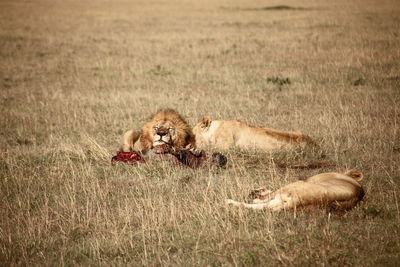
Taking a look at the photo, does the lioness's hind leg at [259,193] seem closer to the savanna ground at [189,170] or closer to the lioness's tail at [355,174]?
the savanna ground at [189,170]

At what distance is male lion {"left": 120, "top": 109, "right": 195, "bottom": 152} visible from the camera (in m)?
7.20

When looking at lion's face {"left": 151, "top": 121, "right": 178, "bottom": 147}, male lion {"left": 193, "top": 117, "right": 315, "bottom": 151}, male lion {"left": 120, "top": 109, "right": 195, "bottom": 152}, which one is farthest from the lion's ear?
lion's face {"left": 151, "top": 121, "right": 178, "bottom": 147}

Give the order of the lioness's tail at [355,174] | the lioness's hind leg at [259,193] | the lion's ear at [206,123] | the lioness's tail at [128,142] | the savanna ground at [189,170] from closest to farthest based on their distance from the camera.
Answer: the savanna ground at [189,170], the lioness's hind leg at [259,193], the lioness's tail at [355,174], the lioness's tail at [128,142], the lion's ear at [206,123]

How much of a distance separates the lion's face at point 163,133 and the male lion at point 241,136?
0.76 meters

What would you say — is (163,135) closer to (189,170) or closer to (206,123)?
(189,170)

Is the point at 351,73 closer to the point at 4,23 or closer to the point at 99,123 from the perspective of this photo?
the point at 99,123

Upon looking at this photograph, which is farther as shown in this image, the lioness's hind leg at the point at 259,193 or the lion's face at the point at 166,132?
the lion's face at the point at 166,132

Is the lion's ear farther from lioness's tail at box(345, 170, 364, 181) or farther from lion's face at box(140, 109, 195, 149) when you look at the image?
lioness's tail at box(345, 170, 364, 181)

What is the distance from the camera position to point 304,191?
182 inches

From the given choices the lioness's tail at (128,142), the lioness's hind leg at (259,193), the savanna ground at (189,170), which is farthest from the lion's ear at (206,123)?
the lioness's hind leg at (259,193)

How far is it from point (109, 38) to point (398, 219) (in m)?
22.0

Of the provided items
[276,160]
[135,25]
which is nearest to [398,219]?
[276,160]

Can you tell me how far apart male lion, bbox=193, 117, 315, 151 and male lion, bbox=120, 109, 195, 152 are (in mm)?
357

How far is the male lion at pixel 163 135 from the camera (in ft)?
23.6
